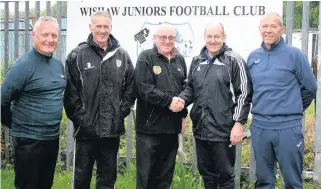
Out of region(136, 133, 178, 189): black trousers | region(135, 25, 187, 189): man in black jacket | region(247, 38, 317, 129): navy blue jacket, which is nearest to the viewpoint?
region(247, 38, 317, 129): navy blue jacket

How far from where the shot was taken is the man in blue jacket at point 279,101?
14.8 feet

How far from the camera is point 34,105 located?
429 cm

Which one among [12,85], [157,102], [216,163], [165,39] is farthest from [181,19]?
[12,85]

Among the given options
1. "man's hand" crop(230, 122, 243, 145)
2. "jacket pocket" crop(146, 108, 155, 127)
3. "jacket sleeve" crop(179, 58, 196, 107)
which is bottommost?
"man's hand" crop(230, 122, 243, 145)

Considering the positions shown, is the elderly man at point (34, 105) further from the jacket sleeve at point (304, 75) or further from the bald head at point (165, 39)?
the jacket sleeve at point (304, 75)

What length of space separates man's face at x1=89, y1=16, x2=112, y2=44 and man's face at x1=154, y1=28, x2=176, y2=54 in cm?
50

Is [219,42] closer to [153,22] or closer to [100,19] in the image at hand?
[100,19]

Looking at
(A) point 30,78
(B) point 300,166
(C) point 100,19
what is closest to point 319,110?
(B) point 300,166

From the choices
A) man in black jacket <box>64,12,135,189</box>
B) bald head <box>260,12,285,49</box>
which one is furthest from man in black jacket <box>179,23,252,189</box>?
man in black jacket <box>64,12,135,189</box>

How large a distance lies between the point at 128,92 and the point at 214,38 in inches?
38.4

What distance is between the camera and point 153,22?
19.8 feet

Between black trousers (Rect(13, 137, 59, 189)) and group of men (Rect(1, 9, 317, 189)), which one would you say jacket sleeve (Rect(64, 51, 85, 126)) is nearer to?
group of men (Rect(1, 9, 317, 189))

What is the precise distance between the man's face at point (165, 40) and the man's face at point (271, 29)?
0.88 metres

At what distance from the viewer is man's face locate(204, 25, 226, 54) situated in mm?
4719
